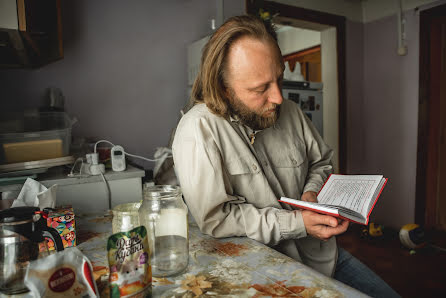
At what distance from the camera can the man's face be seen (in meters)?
1.03

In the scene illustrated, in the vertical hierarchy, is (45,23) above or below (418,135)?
above

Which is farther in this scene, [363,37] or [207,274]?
[363,37]

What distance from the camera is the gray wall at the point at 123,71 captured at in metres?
2.07

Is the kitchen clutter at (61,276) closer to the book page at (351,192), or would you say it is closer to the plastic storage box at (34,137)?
the book page at (351,192)

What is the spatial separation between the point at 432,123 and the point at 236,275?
3.10 meters

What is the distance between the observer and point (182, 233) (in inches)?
28.0

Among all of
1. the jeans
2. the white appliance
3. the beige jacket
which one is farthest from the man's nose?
the white appliance

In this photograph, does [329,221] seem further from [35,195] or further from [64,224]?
[35,195]

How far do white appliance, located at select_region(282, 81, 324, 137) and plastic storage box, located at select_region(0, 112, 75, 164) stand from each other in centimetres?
180

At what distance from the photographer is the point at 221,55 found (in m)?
1.08

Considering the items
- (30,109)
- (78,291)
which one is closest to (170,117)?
(30,109)

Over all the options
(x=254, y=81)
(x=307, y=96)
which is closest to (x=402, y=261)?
(x=307, y=96)

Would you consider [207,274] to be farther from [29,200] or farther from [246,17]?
[246,17]

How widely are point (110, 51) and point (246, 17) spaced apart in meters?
1.46
